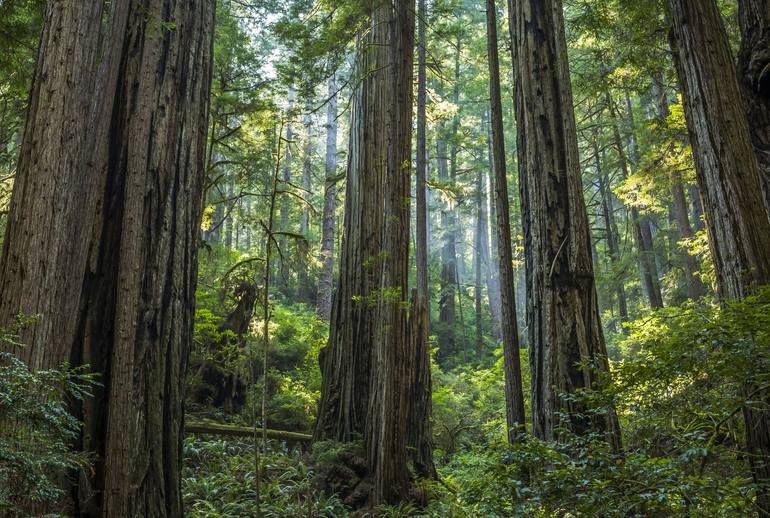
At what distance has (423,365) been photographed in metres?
8.54

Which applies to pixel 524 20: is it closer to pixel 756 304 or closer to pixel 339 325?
pixel 756 304

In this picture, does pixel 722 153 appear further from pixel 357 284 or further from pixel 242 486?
pixel 242 486

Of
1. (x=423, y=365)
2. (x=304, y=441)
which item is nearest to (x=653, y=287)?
(x=423, y=365)

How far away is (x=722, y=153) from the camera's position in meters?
4.94

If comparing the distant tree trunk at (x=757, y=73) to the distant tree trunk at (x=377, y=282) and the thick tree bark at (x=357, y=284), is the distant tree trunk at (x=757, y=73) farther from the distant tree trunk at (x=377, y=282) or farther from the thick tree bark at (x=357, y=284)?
the thick tree bark at (x=357, y=284)

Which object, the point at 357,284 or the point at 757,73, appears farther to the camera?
the point at 357,284

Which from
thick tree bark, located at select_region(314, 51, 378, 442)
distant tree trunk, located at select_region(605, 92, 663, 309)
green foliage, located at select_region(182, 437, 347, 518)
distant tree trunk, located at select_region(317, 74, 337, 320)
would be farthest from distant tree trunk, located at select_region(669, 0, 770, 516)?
distant tree trunk, located at select_region(605, 92, 663, 309)

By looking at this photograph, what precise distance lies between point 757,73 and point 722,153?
129 centimetres

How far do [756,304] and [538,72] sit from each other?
3.22 meters

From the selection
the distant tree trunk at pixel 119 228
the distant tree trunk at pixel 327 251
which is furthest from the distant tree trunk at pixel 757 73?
the distant tree trunk at pixel 327 251

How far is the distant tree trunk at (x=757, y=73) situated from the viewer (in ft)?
17.7

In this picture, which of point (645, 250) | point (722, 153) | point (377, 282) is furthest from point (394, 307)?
point (645, 250)

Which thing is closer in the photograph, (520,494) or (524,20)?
(520,494)

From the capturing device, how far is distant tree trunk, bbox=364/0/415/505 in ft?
20.6
